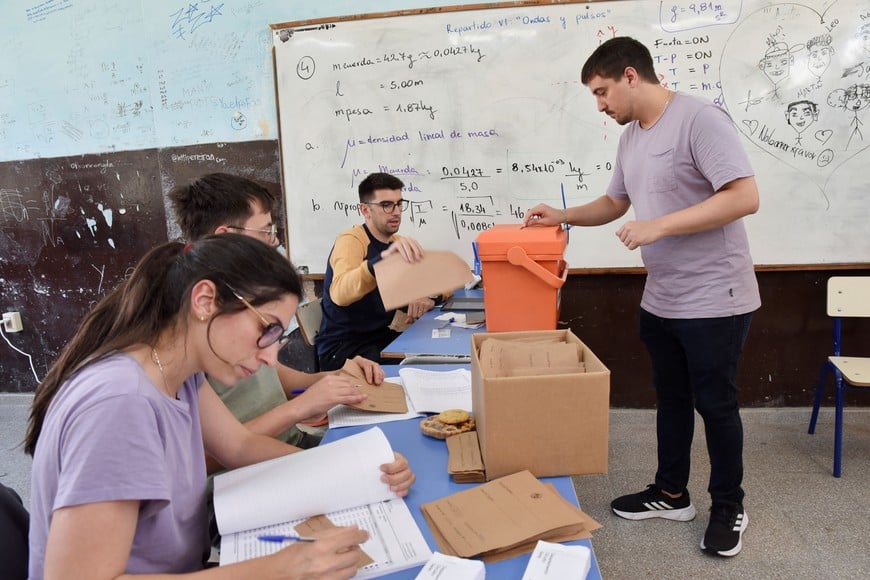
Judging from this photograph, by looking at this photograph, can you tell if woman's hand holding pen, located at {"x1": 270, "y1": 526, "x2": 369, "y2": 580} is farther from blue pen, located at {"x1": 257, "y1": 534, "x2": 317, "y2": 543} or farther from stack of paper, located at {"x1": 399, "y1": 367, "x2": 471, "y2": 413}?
stack of paper, located at {"x1": 399, "y1": 367, "x2": 471, "y2": 413}

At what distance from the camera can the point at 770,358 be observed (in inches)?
113

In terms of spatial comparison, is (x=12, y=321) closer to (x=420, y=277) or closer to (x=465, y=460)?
(x=420, y=277)

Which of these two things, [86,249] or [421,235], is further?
[86,249]

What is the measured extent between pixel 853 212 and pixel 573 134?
131 centimetres

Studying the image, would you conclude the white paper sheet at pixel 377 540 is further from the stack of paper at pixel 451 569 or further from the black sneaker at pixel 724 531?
the black sneaker at pixel 724 531

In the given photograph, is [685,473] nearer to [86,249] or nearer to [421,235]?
[421,235]

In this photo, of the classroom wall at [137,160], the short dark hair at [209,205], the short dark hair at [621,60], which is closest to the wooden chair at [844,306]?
the classroom wall at [137,160]

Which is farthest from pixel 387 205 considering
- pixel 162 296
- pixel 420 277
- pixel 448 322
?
pixel 162 296

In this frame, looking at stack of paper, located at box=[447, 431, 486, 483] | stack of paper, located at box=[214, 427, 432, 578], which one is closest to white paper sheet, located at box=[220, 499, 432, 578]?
stack of paper, located at box=[214, 427, 432, 578]

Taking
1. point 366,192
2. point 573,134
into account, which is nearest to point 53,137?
point 366,192

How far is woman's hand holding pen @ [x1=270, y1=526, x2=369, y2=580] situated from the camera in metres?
0.73

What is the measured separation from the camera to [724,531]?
6.14 ft

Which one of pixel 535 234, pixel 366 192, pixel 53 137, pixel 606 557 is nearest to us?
pixel 535 234

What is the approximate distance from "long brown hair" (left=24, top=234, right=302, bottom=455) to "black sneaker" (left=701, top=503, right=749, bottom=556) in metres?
1.68
